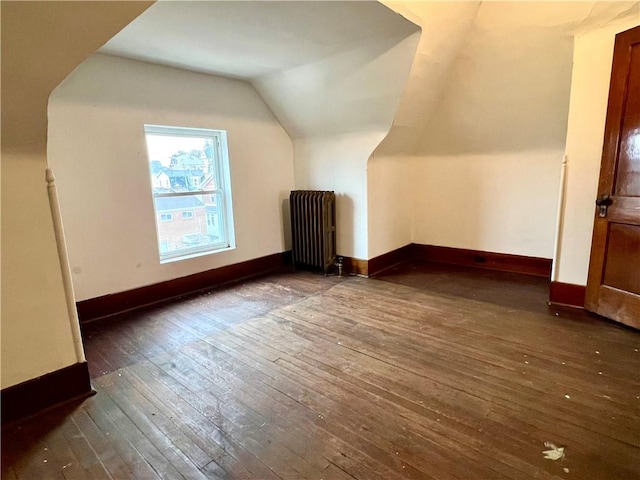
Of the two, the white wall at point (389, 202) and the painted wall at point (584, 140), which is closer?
the painted wall at point (584, 140)

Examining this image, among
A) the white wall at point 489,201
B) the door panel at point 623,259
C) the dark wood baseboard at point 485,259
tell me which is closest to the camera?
the door panel at point 623,259

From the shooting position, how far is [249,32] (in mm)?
2631

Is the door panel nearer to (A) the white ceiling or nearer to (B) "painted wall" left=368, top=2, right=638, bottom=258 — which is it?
(B) "painted wall" left=368, top=2, right=638, bottom=258

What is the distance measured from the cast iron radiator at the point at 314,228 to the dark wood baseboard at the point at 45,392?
2.64 metres

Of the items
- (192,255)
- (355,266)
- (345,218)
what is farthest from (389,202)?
(192,255)

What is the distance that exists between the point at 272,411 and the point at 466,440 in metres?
0.95

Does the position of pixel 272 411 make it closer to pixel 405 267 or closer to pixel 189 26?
pixel 189 26

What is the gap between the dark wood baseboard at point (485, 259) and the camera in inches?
161

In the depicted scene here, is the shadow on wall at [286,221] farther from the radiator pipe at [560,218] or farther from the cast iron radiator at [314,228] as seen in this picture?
the radiator pipe at [560,218]

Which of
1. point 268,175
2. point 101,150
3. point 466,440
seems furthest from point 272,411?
A: point 268,175

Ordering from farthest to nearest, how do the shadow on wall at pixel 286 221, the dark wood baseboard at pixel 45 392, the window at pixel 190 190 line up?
the shadow on wall at pixel 286 221
the window at pixel 190 190
the dark wood baseboard at pixel 45 392

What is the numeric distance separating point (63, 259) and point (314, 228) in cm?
267

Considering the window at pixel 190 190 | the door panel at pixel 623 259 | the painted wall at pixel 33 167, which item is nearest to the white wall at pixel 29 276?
the painted wall at pixel 33 167

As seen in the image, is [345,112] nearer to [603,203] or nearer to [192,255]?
[192,255]
